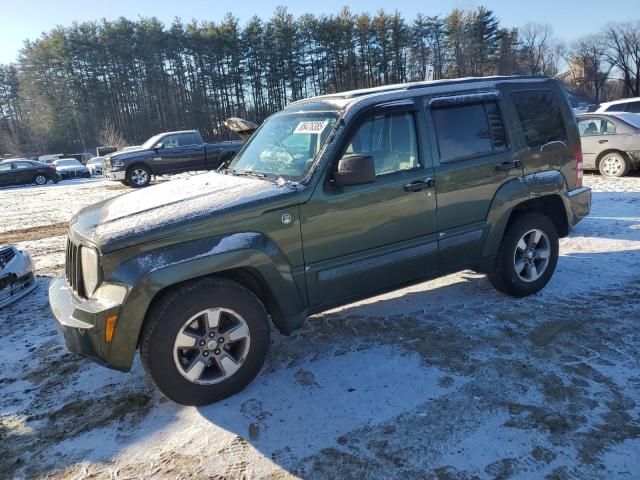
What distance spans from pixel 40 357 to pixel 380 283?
3032mm

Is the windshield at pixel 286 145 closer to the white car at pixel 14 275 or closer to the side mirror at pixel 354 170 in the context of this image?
the side mirror at pixel 354 170

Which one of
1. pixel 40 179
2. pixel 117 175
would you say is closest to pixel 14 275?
pixel 117 175

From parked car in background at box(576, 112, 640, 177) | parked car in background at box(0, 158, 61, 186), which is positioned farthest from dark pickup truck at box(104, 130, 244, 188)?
parked car in background at box(576, 112, 640, 177)

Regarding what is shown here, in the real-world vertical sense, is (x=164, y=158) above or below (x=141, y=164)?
above

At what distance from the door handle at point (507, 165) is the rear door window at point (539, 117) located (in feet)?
0.84

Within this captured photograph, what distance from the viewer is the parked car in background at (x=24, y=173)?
2425cm

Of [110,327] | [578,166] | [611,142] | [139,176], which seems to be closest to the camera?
[110,327]

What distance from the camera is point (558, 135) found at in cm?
477

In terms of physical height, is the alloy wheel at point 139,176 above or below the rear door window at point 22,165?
below

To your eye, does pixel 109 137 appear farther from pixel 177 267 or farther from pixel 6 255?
pixel 177 267

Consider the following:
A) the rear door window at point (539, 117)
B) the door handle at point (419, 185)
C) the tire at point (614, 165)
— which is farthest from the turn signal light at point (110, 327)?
the tire at point (614, 165)

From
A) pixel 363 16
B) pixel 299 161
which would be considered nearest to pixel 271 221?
pixel 299 161

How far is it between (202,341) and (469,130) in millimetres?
2882

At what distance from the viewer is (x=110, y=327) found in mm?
2916
